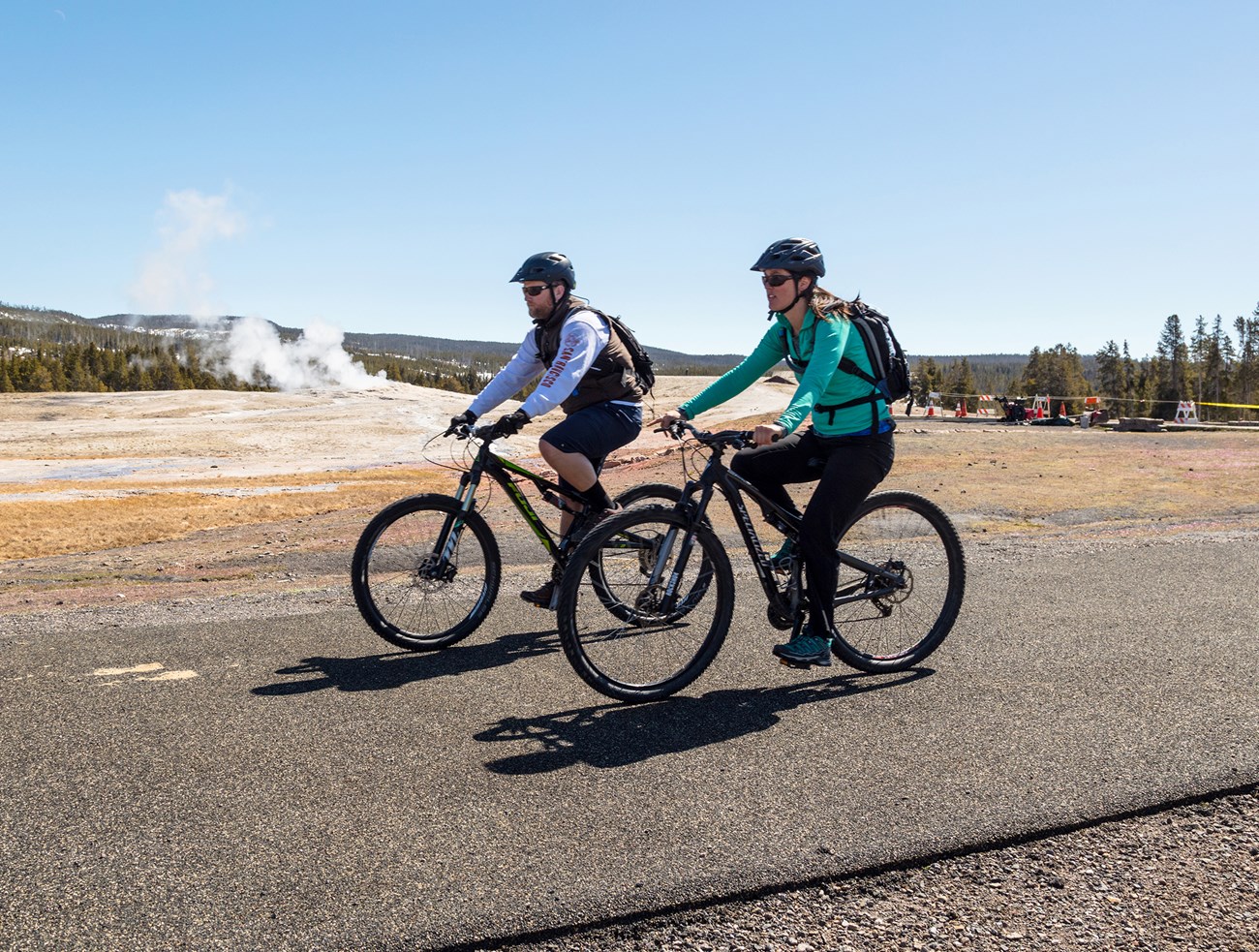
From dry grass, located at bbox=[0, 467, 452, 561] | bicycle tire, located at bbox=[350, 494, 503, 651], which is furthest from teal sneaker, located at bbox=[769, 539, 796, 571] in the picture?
dry grass, located at bbox=[0, 467, 452, 561]

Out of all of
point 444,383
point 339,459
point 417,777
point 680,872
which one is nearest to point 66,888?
point 417,777

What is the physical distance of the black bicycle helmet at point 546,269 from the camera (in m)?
6.18

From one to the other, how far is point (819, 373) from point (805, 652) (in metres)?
1.47

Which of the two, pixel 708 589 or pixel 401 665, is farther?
pixel 401 665

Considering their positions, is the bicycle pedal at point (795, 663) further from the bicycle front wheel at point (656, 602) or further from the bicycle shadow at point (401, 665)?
the bicycle shadow at point (401, 665)

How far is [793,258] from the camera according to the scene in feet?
16.9

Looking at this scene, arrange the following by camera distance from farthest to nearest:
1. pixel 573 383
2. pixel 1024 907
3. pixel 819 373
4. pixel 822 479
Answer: pixel 573 383 < pixel 822 479 < pixel 819 373 < pixel 1024 907

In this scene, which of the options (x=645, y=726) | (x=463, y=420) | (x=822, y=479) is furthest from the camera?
(x=463, y=420)

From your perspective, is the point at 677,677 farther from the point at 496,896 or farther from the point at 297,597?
the point at 297,597

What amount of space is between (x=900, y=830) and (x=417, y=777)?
1.84 m

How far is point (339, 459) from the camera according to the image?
40.9 meters

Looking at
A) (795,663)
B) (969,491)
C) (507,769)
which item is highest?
(969,491)

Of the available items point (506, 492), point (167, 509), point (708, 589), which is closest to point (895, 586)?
point (708, 589)

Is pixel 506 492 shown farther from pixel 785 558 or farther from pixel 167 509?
pixel 167 509
